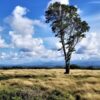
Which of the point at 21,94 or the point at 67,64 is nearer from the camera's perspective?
the point at 21,94

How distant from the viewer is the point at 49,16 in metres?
65.7

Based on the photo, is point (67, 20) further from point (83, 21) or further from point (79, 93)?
point (79, 93)

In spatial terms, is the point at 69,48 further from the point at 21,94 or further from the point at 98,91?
the point at 21,94

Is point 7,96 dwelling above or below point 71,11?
below

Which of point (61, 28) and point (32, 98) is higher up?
point (61, 28)

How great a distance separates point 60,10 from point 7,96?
47.4m

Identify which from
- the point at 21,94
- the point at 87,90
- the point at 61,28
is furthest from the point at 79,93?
the point at 61,28

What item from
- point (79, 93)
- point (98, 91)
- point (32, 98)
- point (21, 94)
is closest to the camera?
point (32, 98)

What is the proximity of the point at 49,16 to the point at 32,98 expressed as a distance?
48.0 metres

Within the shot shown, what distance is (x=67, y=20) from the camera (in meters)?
65.9

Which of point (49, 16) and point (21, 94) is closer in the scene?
point (21, 94)

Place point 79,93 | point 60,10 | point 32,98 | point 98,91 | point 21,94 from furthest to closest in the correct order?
point 60,10
point 98,91
point 79,93
point 21,94
point 32,98

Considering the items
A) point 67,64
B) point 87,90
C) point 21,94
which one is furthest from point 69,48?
point 21,94

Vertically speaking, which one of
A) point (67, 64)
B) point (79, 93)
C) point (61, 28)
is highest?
point (61, 28)
